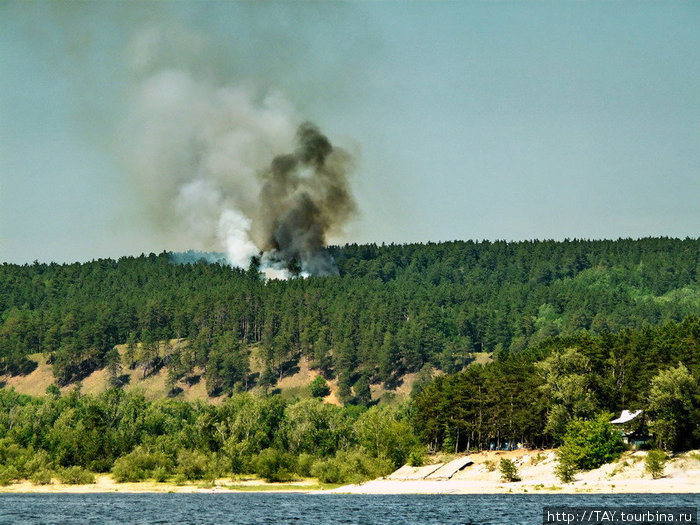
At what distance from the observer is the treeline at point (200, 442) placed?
14325 cm

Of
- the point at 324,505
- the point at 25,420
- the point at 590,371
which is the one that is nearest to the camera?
the point at 324,505

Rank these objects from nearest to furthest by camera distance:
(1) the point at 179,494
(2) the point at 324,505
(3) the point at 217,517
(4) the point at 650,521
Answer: (4) the point at 650,521 → (3) the point at 217,517 → (2) the point at 324,505 → (1) the point at 179,494

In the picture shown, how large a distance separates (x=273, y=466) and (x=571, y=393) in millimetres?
43294

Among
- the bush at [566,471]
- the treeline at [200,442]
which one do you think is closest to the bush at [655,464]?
A: the bush at [566,471]

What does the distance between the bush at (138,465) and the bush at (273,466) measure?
13.2 metres

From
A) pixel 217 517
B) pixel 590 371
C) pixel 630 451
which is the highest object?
pixel 590 371

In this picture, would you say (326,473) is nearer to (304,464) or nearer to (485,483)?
(304,464)

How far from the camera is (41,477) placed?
5581 inches

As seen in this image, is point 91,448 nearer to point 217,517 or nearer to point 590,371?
point 217,517

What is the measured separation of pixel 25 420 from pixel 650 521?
11065 cm

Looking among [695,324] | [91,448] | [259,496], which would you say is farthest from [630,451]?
[91,448]

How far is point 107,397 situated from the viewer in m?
166

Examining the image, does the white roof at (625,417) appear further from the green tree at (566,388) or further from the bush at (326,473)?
the bush at (326,473)

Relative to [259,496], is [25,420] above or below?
above
